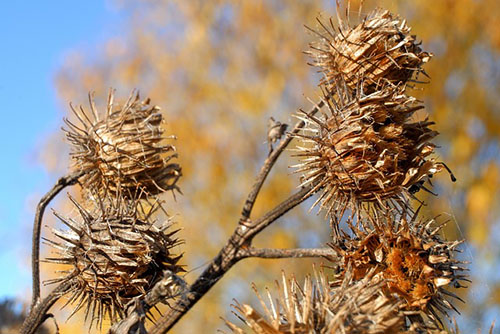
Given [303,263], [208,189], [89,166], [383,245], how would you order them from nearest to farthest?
[383,245], [89,166], [303,263], [208,189]

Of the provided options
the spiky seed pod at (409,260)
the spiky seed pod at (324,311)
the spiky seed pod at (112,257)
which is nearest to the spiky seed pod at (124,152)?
the spiky seed pod at (112,257)

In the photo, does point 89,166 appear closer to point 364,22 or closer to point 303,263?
point 364,22

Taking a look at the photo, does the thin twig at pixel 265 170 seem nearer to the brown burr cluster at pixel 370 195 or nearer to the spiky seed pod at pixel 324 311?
the brown burr cluster at pixel 370 195

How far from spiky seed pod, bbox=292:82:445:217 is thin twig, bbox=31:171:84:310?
903 millimetres

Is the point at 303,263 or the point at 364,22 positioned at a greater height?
the point at 303,263

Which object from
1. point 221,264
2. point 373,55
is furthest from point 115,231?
point 373,55

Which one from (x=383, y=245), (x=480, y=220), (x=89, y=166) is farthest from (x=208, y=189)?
(x=383, y=245)

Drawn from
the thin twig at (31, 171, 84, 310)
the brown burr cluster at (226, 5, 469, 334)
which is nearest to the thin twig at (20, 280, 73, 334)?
the thin twig at (31, 171, 84, 310)

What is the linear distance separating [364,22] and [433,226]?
2.36 feet

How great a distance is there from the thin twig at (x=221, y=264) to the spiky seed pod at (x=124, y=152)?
378 mm

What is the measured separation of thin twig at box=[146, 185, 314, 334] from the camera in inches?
63.4

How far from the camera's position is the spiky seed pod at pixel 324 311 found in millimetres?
1008

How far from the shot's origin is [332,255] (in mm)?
1552

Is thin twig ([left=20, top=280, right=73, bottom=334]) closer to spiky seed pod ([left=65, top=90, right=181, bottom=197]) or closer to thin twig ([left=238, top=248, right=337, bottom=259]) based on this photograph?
spiky seed pod ([left=65, top=90, right=181, bottom=197])
